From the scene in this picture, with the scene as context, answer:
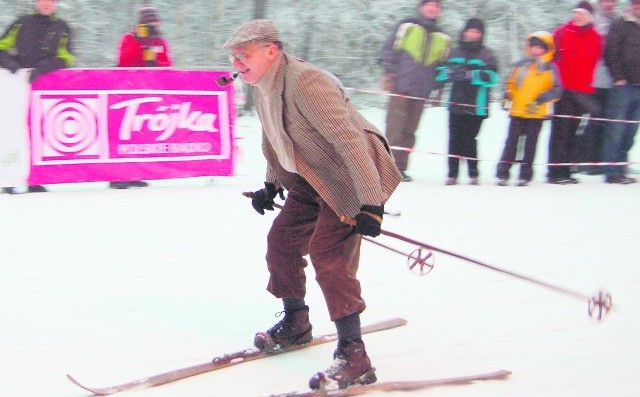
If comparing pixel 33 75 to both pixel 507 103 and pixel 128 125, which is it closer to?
pixel 128 125

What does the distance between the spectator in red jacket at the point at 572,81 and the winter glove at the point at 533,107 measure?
0.60 meters

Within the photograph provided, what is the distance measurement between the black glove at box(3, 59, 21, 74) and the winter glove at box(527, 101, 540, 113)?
486 cm

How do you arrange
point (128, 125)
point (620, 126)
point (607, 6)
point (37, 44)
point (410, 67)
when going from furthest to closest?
point (607, 6), point (620, 126), point (410, 67), point (128, 125), point (37, 44)

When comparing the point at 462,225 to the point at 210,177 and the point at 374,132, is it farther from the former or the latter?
the point at 374,132

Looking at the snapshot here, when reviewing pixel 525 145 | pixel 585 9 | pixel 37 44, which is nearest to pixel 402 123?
pixel 525 145

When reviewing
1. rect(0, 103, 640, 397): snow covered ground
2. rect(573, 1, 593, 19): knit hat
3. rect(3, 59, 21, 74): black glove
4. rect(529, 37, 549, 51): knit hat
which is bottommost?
rect(0, 103, 640, 397): snow covered ground

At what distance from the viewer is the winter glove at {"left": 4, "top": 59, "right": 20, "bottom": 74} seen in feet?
27.9

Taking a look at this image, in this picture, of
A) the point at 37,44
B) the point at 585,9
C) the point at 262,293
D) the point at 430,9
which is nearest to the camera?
the point at 262,293

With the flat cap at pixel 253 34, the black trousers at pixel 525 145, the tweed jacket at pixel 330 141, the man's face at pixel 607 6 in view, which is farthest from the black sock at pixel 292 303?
the man's face at pixel 607 6

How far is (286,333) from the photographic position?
4555 millimetres

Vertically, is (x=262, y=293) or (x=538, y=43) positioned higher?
(x=538, y=43)

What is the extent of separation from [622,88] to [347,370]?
696 cm

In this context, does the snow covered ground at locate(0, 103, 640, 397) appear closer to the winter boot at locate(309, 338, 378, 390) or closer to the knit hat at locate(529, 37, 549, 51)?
the winter boot at locate(309, 338, 378, 390)

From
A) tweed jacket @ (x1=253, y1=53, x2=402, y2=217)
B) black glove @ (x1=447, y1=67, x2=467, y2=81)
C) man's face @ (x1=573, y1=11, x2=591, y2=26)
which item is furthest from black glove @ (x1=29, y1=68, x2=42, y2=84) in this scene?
man's face @ (x1=573, y1=11, x2=591, y2=26)
